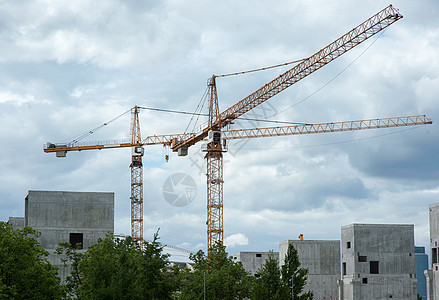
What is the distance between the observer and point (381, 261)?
98375 mm

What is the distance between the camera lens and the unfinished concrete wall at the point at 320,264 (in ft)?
359

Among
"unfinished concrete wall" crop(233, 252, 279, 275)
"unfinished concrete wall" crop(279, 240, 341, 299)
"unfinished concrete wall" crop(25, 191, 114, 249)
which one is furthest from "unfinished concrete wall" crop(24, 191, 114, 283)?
"unfinished concrete wall" crop(233, 252, 279, 275)

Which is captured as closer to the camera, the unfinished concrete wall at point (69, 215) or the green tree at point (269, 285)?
the green tree at point (269, 285)

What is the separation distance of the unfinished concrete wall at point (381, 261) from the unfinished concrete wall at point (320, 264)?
35.2 feet

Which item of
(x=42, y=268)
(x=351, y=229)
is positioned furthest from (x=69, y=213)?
(x=351, y=229)

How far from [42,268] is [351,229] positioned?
1964 inches

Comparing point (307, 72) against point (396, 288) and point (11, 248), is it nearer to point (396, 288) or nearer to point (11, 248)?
point (396, 288)

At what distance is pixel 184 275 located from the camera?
269ft

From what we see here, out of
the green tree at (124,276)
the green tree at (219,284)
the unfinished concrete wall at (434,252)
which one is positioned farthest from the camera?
the green tree at (219,284)

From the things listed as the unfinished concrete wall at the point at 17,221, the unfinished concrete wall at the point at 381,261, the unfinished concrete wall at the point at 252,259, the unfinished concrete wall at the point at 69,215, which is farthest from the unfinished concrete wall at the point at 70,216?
the unfinished concrete wall at the point at 381,261

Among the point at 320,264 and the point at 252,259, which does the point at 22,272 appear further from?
the point at 252,259

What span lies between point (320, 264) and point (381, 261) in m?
14.3

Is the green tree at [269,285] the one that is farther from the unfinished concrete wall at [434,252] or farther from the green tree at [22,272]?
the unfinished concrete wall at [434,252]

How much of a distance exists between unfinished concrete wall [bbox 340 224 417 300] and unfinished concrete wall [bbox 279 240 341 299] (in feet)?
35.2
